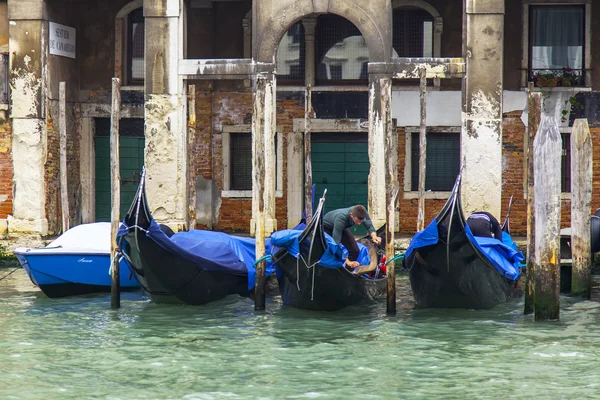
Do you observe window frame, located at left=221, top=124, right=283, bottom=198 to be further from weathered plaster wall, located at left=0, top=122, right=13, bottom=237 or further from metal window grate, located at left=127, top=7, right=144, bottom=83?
weathered plaster wall, located at left=0, top=122, right=13, bottom=237

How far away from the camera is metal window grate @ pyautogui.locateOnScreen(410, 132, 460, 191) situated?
14.1 metres

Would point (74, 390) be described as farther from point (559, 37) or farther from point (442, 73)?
point (559, 37)

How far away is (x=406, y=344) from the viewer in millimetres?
8070

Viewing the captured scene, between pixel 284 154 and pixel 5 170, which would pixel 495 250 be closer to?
pixel 284 154

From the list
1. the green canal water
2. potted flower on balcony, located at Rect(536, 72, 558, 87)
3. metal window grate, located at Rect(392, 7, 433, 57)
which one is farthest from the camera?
metal window grate, located at Rect(392, 7, 433, 57)

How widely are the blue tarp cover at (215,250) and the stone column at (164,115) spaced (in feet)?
5.30

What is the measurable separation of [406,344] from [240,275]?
99.2 inches

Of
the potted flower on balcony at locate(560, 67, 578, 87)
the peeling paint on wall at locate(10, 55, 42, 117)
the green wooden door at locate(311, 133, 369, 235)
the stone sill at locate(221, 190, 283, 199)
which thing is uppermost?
the potted flower on balcony at locate(560, 67, 578, 87)

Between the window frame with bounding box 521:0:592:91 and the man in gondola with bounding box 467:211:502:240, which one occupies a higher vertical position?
the window frame with bounding box 521:0:592:91

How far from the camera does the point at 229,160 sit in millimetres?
14391

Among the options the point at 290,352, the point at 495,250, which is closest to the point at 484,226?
the point at 495,250

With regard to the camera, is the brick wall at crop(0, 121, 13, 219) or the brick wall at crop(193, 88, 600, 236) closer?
the brick wall at crop(0, 121, 13, 219)

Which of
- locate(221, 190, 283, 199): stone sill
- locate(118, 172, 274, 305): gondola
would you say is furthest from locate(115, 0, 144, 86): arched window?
locate(118, 172, 274, 305): gondola

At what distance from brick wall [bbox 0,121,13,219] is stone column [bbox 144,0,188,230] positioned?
86.0 inches
